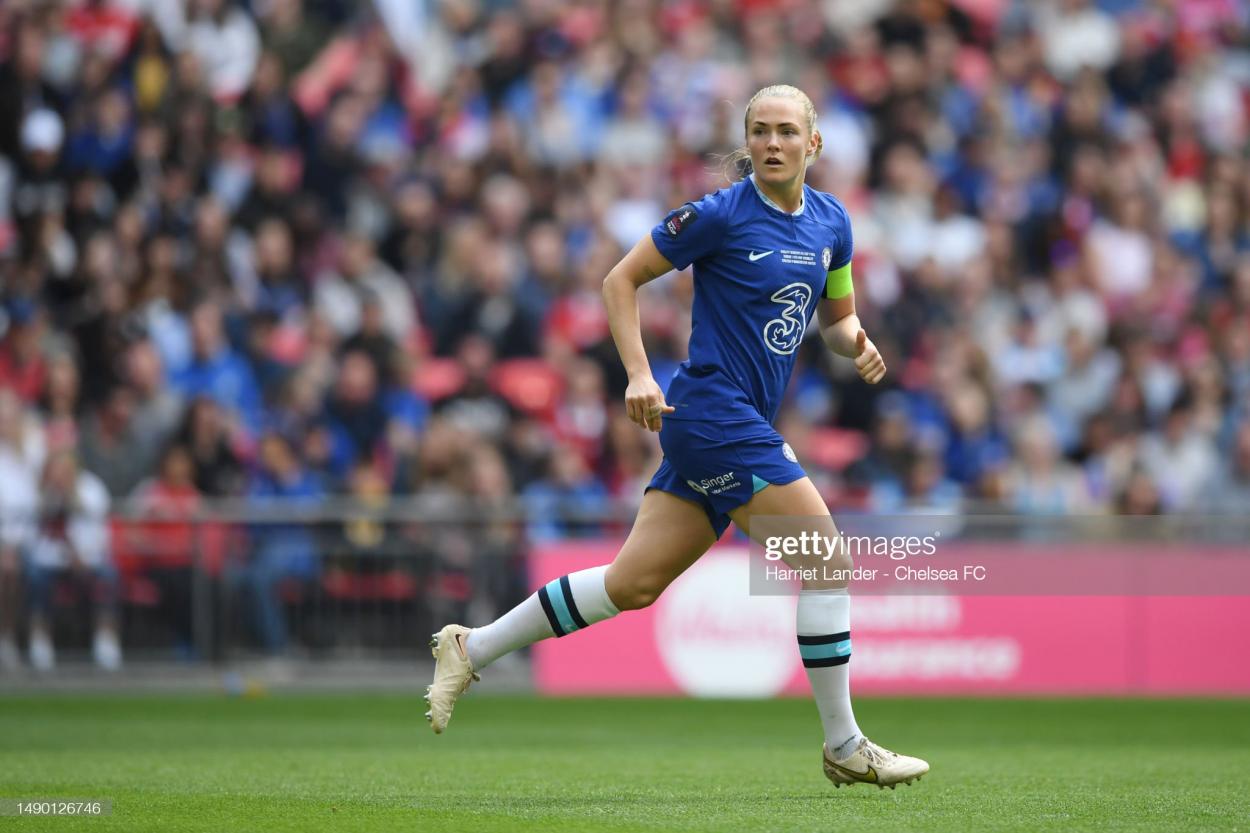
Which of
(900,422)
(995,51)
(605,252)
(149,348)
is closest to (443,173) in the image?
(605,252)

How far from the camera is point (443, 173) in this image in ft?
55.2

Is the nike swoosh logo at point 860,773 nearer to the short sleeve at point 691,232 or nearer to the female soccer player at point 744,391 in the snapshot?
the female soccer player at point 744,391

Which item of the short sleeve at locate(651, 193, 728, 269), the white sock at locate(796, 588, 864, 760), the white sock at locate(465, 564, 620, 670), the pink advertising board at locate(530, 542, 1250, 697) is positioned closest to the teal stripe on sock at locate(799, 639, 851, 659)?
the white sock at locate(796, 588, 864, 760)

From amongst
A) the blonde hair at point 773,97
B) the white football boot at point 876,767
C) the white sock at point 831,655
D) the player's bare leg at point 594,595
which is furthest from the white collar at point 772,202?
the white football boot at point 876,767

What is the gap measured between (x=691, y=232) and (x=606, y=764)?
9.31 feet

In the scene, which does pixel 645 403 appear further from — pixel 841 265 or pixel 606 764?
pixel 606 764

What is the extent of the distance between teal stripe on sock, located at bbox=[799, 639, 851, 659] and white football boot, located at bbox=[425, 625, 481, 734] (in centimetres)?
135

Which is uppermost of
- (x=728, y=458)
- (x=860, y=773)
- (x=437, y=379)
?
(x=437, y=379)

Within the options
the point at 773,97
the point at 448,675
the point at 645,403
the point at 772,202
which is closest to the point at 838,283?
the point at 772,202

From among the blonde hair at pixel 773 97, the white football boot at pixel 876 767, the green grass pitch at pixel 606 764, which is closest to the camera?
the green grass pitch at pixel 606 764

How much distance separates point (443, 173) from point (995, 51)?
602cm

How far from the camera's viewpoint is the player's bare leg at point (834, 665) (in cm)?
690

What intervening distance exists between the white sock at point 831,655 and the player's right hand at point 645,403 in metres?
0.89

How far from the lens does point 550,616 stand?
737 cm
